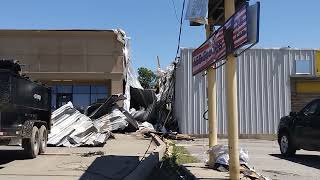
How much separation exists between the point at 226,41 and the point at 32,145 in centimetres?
834

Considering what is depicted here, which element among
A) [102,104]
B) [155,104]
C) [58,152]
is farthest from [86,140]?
[155,104]

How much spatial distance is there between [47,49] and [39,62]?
115 centimetres

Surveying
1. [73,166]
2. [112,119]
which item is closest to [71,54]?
[112,119]

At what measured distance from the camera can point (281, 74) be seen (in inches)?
1131

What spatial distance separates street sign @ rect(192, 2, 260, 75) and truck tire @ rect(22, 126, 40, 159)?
639 centimetres

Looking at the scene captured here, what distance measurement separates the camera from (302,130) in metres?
14.7

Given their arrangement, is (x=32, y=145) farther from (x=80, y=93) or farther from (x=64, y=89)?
(x=80, y=93)

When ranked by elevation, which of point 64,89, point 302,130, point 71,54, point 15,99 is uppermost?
point 71,54

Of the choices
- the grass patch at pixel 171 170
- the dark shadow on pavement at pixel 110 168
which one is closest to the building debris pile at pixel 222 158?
the grass patch at pixel 171 170

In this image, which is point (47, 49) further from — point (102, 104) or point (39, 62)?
point (102, 104)

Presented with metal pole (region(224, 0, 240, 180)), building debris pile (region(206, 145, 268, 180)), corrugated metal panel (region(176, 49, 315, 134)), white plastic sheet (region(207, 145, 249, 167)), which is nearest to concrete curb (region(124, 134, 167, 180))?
building debris pile (region(206, 145, 268, 180))

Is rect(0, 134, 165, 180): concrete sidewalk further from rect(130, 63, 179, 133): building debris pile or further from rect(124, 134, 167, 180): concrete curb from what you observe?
rect(130, 63, 179, 133): building debris pile

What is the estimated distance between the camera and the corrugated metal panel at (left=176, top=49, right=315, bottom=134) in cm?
2791

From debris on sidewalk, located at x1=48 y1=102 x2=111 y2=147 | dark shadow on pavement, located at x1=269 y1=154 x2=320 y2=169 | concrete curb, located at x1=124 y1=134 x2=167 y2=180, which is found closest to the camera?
concrete curb, located at x1=124 y1=134 x2=167 y2=180
